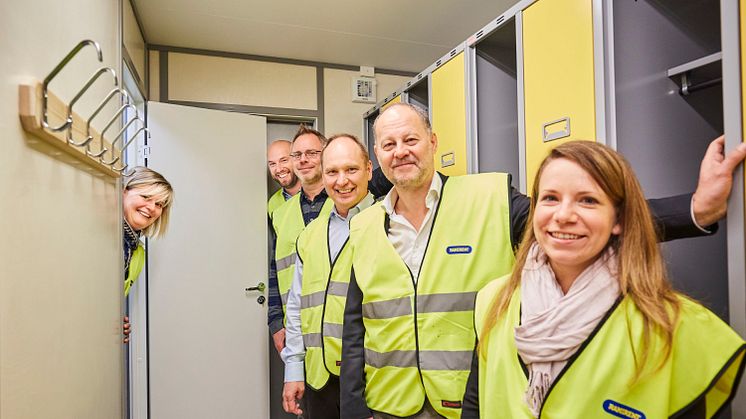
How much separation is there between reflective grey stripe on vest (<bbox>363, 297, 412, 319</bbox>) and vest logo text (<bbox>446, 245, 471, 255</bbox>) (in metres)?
0.19

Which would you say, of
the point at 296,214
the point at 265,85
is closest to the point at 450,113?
the point at 296,214

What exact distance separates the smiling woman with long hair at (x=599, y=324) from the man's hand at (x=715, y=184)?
12cm

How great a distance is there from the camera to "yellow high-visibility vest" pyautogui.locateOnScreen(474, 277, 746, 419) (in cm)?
80

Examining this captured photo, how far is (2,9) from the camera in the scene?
82 cm

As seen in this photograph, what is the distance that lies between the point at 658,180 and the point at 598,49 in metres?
0.43

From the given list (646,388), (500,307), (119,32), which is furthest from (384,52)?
(646,388)

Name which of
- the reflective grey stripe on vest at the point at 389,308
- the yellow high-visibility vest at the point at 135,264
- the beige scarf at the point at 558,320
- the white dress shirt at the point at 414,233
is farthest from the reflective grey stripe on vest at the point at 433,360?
the yellow high-visibility vest at the point at 135,264

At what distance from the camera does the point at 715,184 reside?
35.3 inches

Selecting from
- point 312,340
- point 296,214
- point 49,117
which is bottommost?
point 312,340

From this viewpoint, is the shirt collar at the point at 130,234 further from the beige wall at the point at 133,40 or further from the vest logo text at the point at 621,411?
the vest logo text at the point at 621,411

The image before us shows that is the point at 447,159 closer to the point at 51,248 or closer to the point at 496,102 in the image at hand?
the point at 496,102

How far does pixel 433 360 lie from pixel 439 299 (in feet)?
0.59

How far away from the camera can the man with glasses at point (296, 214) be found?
2521 mm

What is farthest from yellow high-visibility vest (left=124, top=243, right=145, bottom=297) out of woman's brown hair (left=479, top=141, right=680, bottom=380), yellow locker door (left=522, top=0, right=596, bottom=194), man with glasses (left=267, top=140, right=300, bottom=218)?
woman's brown hair (left=479, top=141, right=680, bottom=380)
